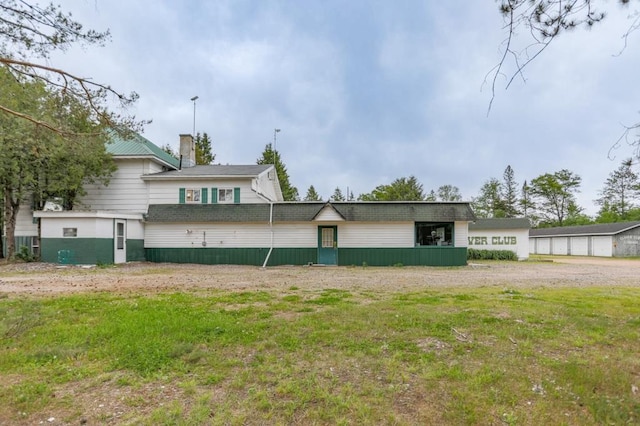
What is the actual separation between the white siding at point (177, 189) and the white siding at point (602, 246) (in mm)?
34197

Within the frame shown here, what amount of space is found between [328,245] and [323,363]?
49.2ft

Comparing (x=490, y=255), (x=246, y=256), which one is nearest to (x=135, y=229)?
(x=246, y=256)

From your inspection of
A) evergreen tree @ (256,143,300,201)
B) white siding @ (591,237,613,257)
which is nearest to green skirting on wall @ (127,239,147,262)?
evergreen tree @ (256,143,300,201)

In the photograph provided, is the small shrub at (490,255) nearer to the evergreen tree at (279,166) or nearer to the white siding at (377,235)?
the white siding at (377,235)

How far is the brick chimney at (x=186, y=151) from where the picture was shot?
75.5 feet

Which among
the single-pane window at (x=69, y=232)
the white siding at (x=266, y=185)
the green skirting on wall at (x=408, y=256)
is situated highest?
the white siding at (x=266, y=185)

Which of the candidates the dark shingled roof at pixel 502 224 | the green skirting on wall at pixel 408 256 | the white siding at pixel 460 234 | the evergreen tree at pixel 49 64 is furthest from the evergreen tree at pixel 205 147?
the evergreen tree at pixel 49 64

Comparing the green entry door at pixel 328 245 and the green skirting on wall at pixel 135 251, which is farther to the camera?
the green entry door at pixel 328 245

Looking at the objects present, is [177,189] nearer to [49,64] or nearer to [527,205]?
[49,64]

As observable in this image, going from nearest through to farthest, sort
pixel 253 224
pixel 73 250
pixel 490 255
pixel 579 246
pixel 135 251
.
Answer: pixel 73 250, pixel 135 251, pixel 253 224, pixel 490 255, pixel 579 246

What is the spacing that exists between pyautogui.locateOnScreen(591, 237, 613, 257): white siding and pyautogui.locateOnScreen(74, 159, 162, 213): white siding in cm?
4014

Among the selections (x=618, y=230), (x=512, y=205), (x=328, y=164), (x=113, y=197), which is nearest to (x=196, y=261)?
(x=113, y=197)

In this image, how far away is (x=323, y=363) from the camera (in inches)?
155

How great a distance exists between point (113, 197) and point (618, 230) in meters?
41.8
